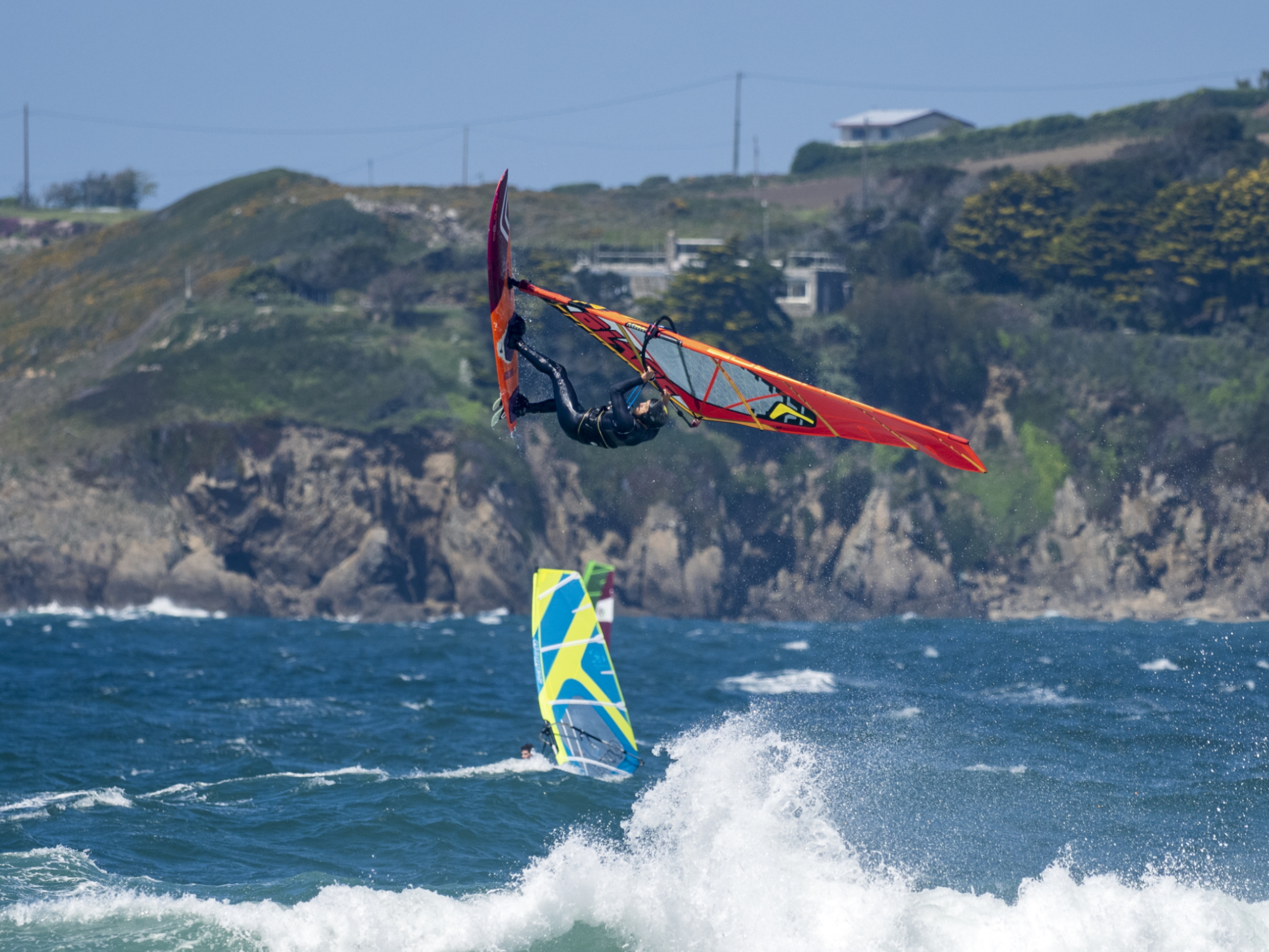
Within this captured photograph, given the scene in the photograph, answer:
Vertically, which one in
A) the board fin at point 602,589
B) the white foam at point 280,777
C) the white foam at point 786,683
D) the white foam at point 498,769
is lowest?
the white foam at point 786,683

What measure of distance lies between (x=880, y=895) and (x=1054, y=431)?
59392 millimetres

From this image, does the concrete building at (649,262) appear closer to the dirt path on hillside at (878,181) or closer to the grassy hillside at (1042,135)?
the dirt path on hillside at (878,181)

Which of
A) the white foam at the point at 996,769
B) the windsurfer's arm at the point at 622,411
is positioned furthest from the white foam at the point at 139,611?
the windsurfer's arm at the point at 622,411

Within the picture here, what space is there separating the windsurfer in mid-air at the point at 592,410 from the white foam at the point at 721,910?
5.35 meters

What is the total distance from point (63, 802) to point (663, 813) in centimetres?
916

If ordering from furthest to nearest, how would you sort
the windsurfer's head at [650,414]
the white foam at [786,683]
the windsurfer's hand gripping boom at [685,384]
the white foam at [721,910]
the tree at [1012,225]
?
the tree at [1012,225] < the white foam at [786,683] < the white foam at [721,910] < the windsurfer's hand gripping boom at [685,384] < the windsurfer's head at [650,414]

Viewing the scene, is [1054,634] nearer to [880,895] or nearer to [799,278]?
[799,278]

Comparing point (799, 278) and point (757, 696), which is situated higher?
point (799, 278)

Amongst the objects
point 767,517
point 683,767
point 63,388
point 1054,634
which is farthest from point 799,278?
point 683,767

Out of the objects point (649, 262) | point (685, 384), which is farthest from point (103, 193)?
point (685, 384)

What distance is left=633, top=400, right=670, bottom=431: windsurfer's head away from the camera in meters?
12.6

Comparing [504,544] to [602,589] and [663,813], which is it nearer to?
[602,589]

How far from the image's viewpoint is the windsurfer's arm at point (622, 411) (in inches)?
502

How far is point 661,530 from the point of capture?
220 feet
